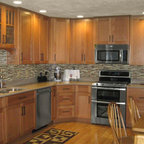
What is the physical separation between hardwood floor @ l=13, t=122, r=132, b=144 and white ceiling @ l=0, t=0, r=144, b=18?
98.7 inches

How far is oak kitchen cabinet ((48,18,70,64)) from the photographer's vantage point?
5.73m

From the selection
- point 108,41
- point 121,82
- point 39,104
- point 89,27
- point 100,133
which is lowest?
point 100,133

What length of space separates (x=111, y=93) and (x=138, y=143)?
3.52 metres

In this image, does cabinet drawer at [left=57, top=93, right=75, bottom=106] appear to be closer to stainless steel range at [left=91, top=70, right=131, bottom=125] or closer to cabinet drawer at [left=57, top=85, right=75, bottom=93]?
cabinet drawer at [left=57, top=85, right=75, bottom=93]

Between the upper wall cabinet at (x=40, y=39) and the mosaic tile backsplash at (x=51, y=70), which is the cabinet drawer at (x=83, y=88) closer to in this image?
the mosaic tile backsplash at (x=51, y=70)

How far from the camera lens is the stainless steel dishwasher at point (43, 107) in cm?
467

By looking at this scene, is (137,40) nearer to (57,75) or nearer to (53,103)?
(57,75)

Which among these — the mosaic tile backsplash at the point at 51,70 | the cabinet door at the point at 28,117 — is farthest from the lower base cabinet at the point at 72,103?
the cabinet door at the point at 28,117

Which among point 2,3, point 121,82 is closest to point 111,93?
point 121,82

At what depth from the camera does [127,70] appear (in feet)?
18.7

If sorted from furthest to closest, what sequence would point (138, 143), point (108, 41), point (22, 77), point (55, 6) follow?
point (108, 41) < point (22, 77) < point (55, 6) < point (138, 143)

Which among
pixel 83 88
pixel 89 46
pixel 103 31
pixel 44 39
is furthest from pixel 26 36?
pixel 103 31

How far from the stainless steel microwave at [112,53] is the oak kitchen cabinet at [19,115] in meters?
1.99

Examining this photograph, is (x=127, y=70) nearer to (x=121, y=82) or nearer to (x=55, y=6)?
(x=121, y=82)
